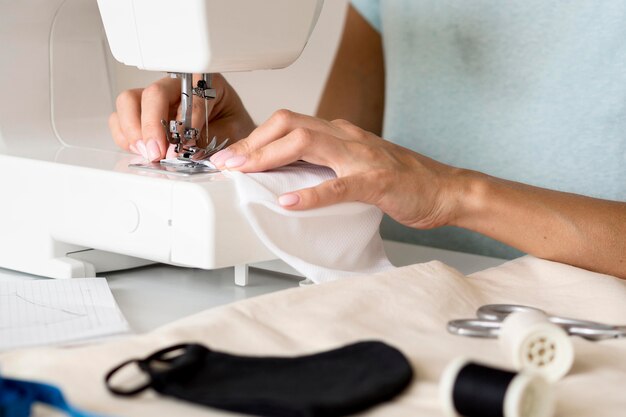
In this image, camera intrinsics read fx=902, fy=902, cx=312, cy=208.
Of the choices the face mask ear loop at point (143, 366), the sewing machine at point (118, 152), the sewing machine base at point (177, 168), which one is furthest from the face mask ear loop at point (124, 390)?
the sewing machine base at point (177, 168)

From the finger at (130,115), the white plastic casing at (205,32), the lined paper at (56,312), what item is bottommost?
the lined paper at (56,312)

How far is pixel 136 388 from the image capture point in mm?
771

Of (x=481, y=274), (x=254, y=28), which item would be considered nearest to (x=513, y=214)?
(x=481, y=274)

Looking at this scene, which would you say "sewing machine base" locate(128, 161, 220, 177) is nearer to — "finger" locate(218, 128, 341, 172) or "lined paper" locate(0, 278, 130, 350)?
"finger" locate(218, 128, 341, 172)

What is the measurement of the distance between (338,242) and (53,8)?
708 millimetres

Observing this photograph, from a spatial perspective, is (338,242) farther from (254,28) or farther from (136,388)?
(136,388)

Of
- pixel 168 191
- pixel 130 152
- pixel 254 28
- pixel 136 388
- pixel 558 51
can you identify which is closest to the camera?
pixel 136 388

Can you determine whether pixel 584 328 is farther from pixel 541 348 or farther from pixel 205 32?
pixel 205 32

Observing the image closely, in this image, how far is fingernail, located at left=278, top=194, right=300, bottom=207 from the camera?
1.27 metres

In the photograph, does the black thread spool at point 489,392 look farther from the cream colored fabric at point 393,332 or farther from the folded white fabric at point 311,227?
the folded white fabric at point 311,227

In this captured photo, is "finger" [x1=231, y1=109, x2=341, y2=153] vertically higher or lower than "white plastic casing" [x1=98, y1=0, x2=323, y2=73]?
lower

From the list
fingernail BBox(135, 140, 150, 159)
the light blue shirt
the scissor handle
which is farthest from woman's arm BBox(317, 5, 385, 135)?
the scissor handle

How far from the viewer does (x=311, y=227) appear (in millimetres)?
1317

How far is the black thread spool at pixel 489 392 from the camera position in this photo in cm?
71
